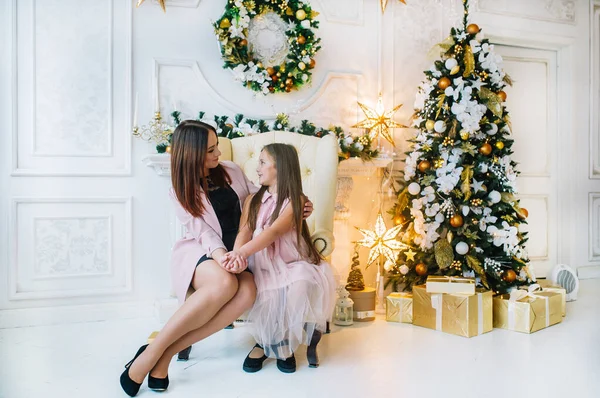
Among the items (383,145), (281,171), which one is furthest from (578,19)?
(281,171)

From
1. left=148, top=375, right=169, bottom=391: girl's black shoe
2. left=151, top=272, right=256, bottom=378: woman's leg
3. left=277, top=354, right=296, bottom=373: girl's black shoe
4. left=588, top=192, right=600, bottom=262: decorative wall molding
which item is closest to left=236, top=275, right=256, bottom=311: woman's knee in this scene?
left=151, top=272, right=256, bottom=378: woman's leg

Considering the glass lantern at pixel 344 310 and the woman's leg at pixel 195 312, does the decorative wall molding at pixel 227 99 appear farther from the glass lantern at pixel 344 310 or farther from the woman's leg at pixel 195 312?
the woman's leg at pixel 195 312

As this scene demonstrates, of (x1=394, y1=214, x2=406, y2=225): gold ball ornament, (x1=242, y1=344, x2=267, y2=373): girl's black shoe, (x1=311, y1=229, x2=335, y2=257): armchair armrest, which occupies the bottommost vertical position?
(x1=242, y1=344, x2=267, y2=373): girl's black shoe

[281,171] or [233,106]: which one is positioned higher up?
[233,106]

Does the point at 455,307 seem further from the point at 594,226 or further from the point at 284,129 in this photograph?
the point at 594,226

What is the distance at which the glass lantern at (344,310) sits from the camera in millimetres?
2990

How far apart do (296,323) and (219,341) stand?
0.76 m

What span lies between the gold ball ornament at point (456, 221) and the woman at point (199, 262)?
130cm

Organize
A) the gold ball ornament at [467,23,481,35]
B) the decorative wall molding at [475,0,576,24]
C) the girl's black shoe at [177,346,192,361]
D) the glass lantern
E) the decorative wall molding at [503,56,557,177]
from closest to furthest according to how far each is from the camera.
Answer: the girl's black shoe at [177,346,192,361] → the glass lantern → the gold ball ornament at [467,23,481,35] → the decorative wall molding at [475,0,576,24] → the decorative wall molding at [503,56,557,177]

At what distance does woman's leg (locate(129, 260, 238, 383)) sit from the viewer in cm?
191

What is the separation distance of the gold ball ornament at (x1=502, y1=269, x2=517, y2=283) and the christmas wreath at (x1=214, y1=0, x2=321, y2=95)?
1887mm

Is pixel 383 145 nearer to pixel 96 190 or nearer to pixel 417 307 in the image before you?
pixel 417 307

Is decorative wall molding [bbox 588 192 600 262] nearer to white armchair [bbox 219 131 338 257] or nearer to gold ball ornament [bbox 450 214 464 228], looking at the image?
gold ball ornament [bbox 450 214 464 228]

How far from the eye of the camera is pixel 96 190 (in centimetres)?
315
